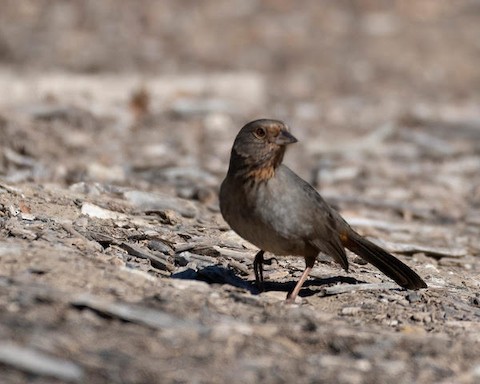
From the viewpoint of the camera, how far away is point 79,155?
9930mm

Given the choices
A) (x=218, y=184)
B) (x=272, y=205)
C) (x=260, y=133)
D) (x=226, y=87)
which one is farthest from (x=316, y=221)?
(x=226, y=87)

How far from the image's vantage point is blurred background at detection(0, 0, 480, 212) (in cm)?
1012

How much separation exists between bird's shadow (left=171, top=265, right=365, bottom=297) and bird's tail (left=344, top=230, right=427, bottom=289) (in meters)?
0.16

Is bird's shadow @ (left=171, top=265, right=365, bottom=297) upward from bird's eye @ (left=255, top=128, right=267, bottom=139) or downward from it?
downward

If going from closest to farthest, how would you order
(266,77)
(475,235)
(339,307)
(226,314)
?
1. (226,314)
2. (339,307)
3. (475,235)
4. (266,77)

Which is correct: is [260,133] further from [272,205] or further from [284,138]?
[272,205]

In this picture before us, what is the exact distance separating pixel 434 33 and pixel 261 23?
10.6 feet

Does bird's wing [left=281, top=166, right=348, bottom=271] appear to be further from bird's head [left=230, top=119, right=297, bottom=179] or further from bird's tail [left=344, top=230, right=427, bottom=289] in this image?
bird's tail [left=344, top=230, right=427, bottom=289]

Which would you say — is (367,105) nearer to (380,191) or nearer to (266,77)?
(266,77)

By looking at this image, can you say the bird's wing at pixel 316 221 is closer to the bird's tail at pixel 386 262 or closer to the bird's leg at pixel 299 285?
the bird's leg at pixel 299 285

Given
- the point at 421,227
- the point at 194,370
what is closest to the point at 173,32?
the point at 421,227

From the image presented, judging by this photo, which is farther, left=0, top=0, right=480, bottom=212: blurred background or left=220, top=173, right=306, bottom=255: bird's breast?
left=0, top=0, right=480, bottom=212: blurred background

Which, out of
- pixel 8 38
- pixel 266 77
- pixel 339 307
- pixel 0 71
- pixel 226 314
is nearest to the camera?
pixel 226 314

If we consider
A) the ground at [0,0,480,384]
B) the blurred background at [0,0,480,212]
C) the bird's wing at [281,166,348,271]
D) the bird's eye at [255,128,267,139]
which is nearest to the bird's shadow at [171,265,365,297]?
the ground at [0,0,480,384]
